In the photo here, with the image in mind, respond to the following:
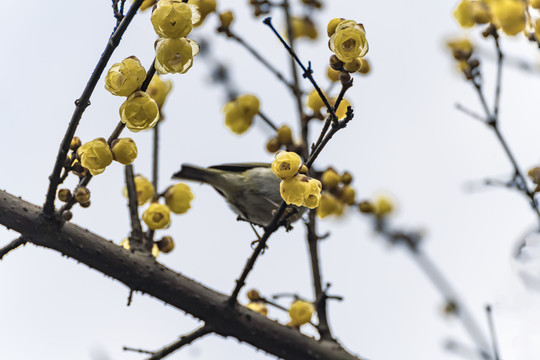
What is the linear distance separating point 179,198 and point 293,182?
120 cm

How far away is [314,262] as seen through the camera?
365 cm

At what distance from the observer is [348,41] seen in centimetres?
224

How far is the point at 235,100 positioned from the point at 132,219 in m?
1.35

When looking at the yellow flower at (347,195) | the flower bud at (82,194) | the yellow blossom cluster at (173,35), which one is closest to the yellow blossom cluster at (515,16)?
the yellow flower at (347,195)

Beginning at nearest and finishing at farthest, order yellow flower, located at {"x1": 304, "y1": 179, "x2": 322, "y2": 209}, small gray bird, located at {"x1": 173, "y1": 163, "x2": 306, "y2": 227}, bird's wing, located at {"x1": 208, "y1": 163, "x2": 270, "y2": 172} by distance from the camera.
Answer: yellow flower, located at {"x1": 304, "y1": 179, "x2": 322, "y2": 209}
small gray bird, located at {"x1": 173, "y1": 163, "x2": 306, "y2": 227}
bird's wing, located at {"x1": 208, "y1": 163, "x2": 270, "y2": 172}

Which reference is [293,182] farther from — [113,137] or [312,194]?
[113,137]

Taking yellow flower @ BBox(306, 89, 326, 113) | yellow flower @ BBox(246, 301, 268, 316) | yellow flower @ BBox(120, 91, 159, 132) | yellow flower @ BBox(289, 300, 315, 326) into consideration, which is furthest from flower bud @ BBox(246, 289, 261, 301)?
yellow flower @ BBox(120, 91, 159, 132)

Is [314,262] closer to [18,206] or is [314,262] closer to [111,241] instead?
[111,241]

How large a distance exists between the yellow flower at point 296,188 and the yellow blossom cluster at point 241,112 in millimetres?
1862

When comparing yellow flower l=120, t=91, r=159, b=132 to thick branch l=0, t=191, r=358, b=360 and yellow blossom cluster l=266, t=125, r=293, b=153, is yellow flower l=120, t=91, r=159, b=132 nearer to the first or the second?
thick branch l=0, t=191, r=358, b=360

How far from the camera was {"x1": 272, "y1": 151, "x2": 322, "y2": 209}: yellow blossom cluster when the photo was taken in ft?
7.62

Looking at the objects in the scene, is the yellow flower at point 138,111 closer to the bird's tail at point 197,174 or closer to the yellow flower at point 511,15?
the yellow flower at point 511,15

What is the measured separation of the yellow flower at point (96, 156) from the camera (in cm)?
242

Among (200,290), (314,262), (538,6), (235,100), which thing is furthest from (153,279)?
(538,6)
